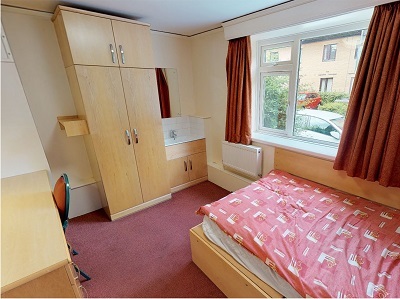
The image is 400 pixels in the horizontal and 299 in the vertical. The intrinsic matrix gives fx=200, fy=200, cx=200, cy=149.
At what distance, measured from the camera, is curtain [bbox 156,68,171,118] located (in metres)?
2.99

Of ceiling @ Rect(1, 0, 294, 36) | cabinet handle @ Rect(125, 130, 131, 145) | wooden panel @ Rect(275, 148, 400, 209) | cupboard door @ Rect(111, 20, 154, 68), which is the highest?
ceiling @ Rect(1, 0, 294, 36)

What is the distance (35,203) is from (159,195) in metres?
1.51

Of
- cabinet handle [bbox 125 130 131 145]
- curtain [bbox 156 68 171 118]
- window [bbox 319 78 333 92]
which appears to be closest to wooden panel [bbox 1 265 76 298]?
cabinet handle [bbox 125 130 131 145]

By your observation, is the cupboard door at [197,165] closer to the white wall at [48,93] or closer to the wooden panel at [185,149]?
the wooden panel at [185,149]

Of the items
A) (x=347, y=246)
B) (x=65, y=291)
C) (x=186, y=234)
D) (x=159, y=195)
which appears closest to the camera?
(x=65, y=291)

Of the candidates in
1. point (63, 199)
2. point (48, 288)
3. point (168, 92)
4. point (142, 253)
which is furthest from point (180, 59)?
point (48, 288)

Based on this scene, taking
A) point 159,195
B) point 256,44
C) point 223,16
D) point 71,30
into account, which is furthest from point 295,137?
point 71,30

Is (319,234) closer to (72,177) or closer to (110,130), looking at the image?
(110,130)

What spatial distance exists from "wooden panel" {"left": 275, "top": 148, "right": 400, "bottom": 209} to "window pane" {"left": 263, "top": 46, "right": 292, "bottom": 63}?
3.63 feet

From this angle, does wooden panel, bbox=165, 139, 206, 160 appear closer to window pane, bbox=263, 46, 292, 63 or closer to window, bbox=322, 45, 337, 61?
window pane, bbox=263, 46, 292, 63

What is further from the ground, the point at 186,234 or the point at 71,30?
the point at 71,30

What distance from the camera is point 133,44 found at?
222 cm

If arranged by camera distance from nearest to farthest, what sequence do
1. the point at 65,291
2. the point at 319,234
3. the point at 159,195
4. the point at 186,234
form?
the point at 65,291
the point at 319,234
the point at 186,234
the point at 159,195

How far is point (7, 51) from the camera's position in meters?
1.85
